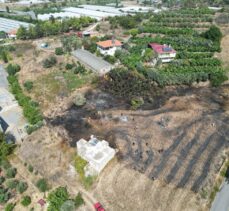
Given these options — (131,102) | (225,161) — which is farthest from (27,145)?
(225,161)

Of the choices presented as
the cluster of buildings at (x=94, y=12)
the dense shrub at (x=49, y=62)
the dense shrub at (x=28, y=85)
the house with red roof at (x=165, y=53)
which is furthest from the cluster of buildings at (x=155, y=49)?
the cluster of buildings at (x=94, y=12)

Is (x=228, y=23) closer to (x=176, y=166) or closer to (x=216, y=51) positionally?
(x=216, y=51)

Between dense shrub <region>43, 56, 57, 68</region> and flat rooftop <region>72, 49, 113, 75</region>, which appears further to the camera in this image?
dense shrub <region>43, 56, 57, 68</region>

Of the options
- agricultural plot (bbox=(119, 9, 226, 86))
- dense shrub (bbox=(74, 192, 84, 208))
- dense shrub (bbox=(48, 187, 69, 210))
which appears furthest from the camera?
agricultural plot (bbox=(119, 9, 226, 86))

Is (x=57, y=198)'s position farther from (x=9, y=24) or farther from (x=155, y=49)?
(x=9, y=24)

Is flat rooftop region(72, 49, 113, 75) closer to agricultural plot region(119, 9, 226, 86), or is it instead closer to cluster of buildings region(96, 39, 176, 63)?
cluster of buildings region(96, 39, 176, 63)

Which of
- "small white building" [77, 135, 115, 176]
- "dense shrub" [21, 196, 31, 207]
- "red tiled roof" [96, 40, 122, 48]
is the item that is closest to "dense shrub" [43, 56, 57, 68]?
"red tiled roof" [96, 40, 122, 48]

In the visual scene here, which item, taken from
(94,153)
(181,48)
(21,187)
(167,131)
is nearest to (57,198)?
(21,187)
